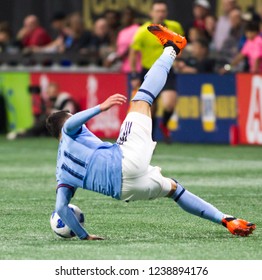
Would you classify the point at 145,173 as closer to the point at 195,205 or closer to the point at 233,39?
the point at 195,205

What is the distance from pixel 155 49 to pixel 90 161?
348 inches

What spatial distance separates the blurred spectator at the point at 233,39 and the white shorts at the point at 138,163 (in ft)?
35.9

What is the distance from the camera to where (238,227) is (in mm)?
9508

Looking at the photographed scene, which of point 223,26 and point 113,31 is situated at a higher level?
point 223,26

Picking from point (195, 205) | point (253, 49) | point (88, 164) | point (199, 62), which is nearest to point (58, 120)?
point (88, 164)

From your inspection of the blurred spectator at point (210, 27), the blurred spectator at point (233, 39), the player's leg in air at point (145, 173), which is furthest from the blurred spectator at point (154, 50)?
the player's leg in air at point (145, 173)

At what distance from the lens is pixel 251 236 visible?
964 cm

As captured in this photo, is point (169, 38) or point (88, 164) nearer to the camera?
point (88, 164)

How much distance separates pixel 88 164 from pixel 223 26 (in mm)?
11784

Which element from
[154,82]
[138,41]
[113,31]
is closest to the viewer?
[154,82]

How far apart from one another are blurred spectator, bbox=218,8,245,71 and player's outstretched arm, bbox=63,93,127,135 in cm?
1124

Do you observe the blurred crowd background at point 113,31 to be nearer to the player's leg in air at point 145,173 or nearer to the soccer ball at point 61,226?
the player's leg in air at point 145,173

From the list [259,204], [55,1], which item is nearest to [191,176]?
[259,204]

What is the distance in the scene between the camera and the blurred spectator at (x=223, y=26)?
20.7 m
